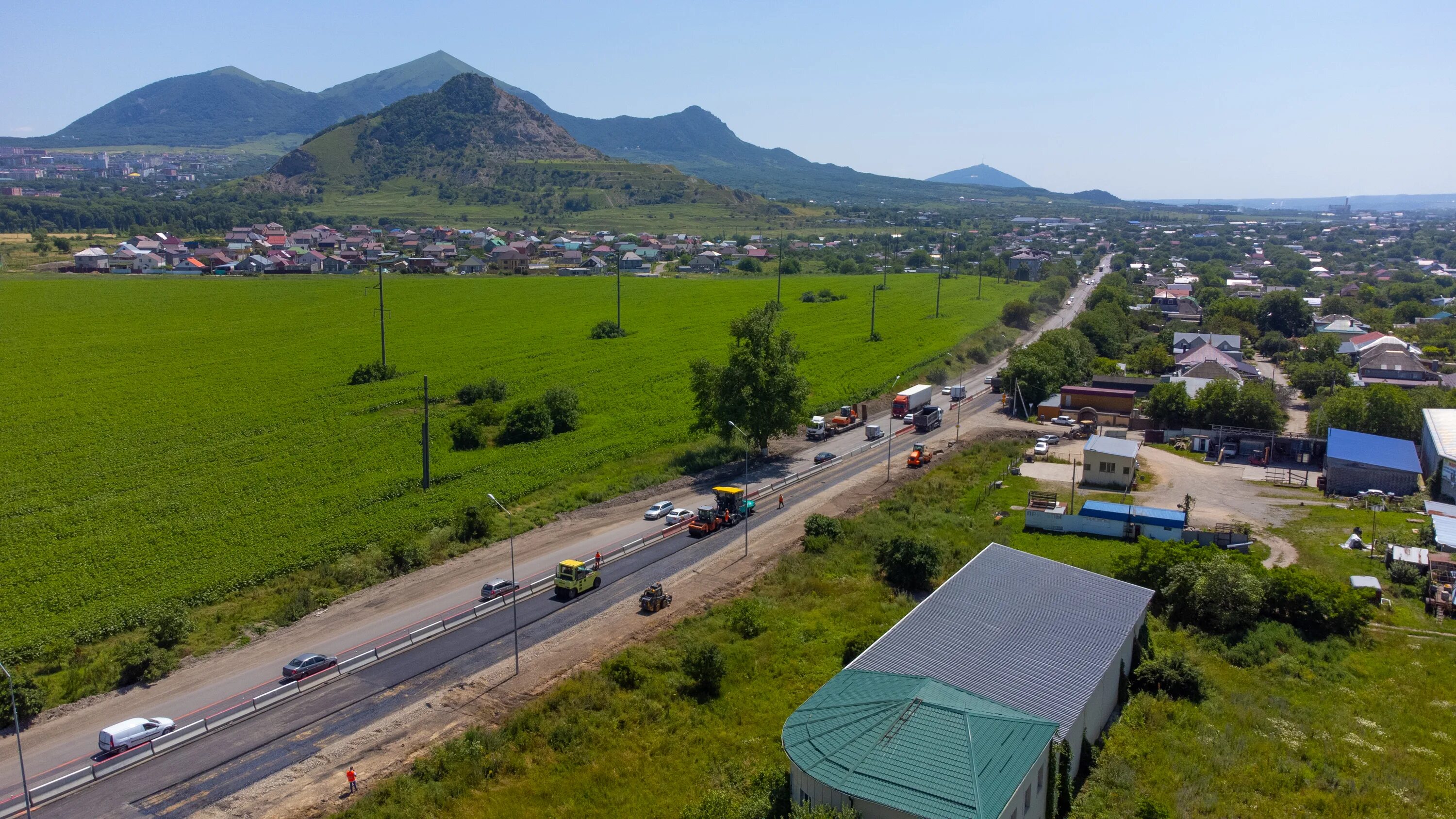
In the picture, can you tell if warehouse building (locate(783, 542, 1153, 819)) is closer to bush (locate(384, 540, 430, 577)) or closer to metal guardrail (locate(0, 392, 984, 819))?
metal guardrail (locate(0, 392, 984, 819))

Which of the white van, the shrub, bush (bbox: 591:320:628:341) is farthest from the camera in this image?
bush (bbox: 591:320:628:341)

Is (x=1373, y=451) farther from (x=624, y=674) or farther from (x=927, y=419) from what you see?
(x=624, y=674)

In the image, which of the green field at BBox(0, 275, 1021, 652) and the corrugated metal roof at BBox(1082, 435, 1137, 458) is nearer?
the green field at BBox(0, 275, 1021, 652)

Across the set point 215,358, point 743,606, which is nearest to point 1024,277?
point 215,358

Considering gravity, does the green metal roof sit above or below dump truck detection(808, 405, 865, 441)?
above

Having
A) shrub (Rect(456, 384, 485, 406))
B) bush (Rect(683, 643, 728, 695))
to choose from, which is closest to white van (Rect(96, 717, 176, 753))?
bush (Rect(683, 643, 728, 695))

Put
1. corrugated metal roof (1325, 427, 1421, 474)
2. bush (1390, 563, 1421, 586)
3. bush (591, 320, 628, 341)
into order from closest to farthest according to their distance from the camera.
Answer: bush (1390, 563, 1421, 586), corrugated metal roof (1325, 427, 1421, 474), bush (591, 320, 628, 341)
